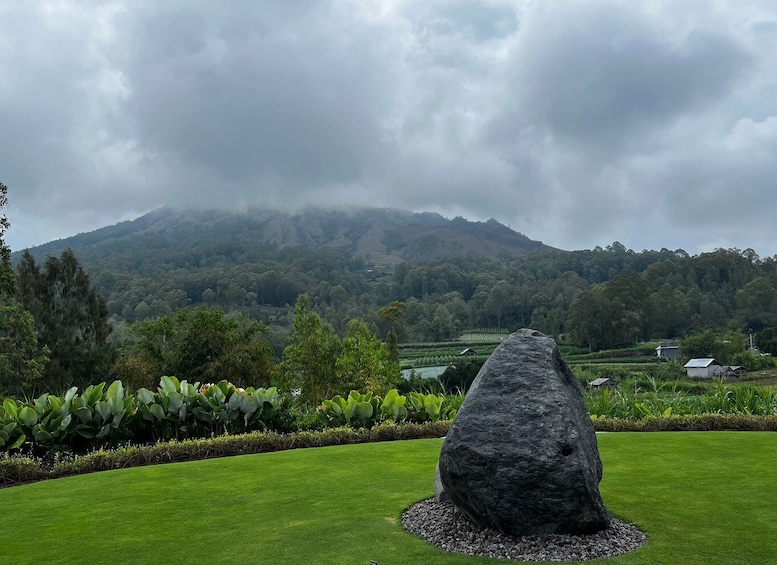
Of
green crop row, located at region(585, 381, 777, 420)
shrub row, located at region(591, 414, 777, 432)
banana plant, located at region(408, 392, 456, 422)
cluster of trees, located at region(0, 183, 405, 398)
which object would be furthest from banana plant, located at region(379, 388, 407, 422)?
cluster of trees, located at region(0, 183, 405, 398)

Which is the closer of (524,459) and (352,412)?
(524,459)

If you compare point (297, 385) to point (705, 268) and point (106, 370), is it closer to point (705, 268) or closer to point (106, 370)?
point (106, 370)

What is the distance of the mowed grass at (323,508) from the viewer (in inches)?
191

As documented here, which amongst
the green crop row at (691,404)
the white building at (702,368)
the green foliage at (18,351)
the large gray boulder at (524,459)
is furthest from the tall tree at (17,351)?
the white building at (702,368)

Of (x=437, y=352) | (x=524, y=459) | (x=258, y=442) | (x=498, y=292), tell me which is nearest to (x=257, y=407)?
(x=258, y=442)

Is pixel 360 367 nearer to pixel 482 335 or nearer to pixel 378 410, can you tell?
pixel 378 410

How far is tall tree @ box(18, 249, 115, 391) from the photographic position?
31780mm

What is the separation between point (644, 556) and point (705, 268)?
90.8 m

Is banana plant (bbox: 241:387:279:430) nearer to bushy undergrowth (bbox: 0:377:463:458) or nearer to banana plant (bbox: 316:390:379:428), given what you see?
bushy undergrowth (bbox: 0:377:463:458)

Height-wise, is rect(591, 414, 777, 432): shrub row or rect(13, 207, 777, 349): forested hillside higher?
rect(13, 207, 777, 349): forested hillside

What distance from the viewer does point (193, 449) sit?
384 inches

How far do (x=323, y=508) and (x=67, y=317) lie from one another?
32.0m

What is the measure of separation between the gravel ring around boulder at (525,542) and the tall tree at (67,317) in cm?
3027

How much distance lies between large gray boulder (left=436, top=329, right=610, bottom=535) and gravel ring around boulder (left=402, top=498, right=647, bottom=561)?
71mm
